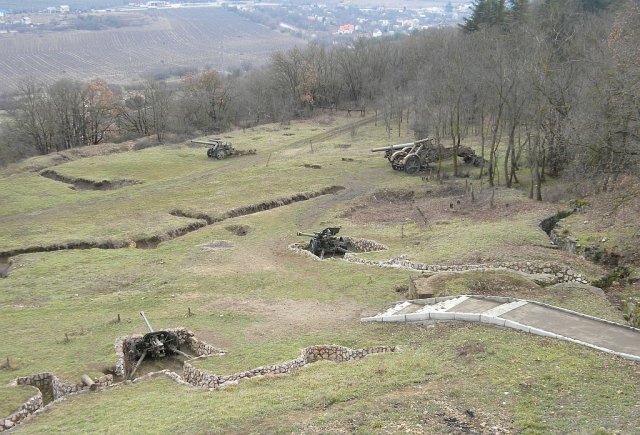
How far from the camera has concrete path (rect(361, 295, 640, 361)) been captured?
16109 mm

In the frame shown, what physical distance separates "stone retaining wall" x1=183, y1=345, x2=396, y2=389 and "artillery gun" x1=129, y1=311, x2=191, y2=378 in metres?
2.03

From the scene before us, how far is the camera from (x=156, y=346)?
1978 centimetres

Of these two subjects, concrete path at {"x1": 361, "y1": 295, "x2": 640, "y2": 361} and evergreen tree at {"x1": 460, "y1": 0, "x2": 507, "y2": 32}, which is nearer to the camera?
concrete path at {"x1": 361, "y1": 295, "x2": 640, "y2": 361}

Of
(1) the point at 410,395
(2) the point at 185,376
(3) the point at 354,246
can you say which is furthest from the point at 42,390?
(3) the point at 354,246

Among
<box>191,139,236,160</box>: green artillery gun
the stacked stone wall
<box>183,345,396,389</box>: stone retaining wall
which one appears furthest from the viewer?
<box>191,139,236,160</box>: green artillery gun

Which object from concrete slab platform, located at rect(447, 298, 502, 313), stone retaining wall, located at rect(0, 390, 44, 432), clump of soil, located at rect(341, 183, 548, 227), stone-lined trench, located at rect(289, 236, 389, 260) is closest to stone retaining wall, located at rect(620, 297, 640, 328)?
concrete slab platform, located at rect(447, 298, 502, 313)

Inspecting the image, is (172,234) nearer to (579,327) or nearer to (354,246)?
(354,246)

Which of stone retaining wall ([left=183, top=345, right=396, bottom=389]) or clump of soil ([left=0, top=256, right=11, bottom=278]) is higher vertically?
stone retaining wall ([left=183, top=345, right=396, bottom=389])

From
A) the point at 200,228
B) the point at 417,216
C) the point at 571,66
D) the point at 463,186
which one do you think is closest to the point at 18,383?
the point at 200,228

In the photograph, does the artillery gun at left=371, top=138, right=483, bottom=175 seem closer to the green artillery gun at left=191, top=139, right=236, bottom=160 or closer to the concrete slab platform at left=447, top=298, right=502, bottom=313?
the green artillery gun at left=191, top=139, right=236, bottom=160

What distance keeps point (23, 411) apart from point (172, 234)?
66.9 feet

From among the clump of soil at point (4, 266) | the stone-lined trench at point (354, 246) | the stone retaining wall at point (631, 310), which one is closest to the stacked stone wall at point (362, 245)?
the stone-lined trench at point (354, 246)

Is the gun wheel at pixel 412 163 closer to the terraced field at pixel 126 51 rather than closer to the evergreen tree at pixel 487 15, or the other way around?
the evergreen tree at pixel 487 15

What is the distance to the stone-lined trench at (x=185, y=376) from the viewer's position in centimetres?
1641
